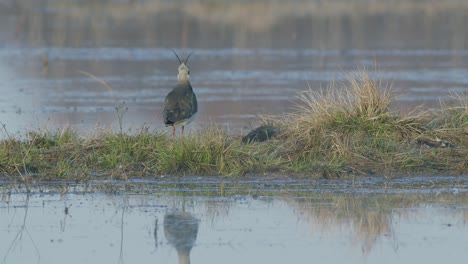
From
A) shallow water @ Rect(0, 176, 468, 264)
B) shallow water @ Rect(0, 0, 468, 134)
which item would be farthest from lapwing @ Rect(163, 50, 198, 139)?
shallow water @ Rect(0, 176, 468, 264)

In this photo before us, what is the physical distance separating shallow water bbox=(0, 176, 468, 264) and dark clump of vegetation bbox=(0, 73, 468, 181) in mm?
271

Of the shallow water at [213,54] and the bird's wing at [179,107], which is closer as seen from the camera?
the bird's wing at [179,107]

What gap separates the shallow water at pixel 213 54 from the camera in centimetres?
1794

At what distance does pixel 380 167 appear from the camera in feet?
36.4

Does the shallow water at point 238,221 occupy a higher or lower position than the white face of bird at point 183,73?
lower

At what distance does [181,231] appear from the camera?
852cm

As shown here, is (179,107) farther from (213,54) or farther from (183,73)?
(213,54)

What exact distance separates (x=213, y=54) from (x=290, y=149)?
50.8 feet

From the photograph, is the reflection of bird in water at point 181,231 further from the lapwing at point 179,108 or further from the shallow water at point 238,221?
the lapwing at point 179,108

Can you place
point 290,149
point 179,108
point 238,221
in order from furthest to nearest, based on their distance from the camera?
point 179,108, point 290,149, point 238,221

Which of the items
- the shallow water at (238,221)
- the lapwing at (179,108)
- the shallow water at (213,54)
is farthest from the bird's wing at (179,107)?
the shallow water at (238,221)

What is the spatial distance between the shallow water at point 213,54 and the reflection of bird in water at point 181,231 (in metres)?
3.41

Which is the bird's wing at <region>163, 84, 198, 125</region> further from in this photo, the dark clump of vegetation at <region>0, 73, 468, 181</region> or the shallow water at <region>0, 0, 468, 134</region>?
the shallow water at <region>0, 0, 468, 134</region>

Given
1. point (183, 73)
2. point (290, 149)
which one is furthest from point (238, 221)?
point (183, 73)
